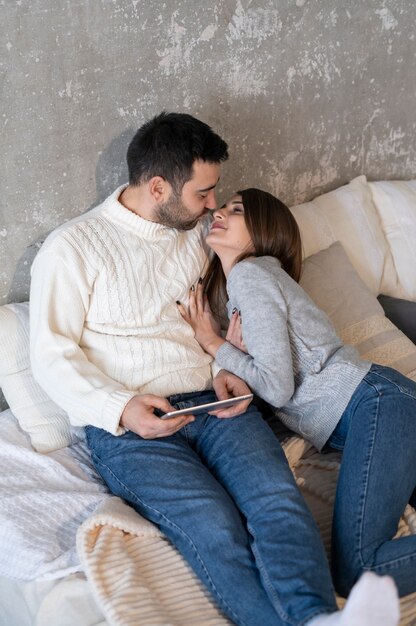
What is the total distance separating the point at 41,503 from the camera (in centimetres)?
182

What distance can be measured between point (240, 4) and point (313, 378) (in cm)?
121

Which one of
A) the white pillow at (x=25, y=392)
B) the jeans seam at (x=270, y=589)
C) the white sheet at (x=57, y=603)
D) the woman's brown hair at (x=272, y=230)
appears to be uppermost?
the woman's brown hair at (x=272, y=230)

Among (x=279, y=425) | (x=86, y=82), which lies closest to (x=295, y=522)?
(x=279, y=425)

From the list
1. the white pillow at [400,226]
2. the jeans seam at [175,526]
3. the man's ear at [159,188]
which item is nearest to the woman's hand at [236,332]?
the man's ear at [159,188]

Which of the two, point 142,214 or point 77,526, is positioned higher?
point 142,214

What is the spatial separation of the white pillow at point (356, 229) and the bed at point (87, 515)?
20 cm

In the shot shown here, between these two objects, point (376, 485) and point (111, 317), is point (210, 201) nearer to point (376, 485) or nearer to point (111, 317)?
point (111, 317)

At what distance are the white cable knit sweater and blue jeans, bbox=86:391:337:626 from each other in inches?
4.0

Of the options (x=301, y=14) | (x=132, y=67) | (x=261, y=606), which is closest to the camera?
(x=261, y=606)

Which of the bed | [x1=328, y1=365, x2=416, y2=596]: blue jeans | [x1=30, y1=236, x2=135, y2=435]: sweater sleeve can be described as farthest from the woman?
[x1=30, y1=236, x2=135, y2=435]: sweater sleeve

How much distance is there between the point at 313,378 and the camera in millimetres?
2008

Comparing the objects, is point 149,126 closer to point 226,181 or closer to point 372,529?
point 226,181

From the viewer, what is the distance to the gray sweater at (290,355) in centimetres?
195

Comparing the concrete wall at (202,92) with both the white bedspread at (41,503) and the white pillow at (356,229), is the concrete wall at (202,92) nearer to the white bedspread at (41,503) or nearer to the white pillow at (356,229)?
the white pillow at (356,229)
